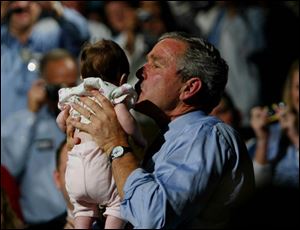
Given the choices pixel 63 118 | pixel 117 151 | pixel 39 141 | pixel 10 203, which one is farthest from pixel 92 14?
pixel 117 151

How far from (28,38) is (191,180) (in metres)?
3.00

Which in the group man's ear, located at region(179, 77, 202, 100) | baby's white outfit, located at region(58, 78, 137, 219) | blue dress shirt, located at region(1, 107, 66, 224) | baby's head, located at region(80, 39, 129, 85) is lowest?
blue dress shirt, located at region(1, 107, 66, 224)

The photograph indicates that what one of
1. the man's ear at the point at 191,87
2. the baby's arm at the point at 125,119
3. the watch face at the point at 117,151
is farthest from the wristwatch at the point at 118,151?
the man's ear at the point at 191,87

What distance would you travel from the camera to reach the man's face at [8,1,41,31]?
4996 mm

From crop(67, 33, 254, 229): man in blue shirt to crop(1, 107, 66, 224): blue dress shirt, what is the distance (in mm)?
2392

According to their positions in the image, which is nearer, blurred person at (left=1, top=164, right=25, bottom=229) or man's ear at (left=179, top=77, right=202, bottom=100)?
man's ear at (left=179, top=77, right=202, bottom=100)

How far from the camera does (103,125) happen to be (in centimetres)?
230

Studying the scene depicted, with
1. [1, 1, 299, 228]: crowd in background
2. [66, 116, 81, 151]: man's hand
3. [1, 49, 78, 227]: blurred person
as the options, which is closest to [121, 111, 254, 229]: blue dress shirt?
[66, 116, 81, 151]: man's hand

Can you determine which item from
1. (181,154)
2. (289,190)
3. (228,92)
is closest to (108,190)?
(181,154)

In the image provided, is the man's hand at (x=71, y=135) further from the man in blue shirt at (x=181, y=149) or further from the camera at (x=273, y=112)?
the camera at (x=273, y=112)

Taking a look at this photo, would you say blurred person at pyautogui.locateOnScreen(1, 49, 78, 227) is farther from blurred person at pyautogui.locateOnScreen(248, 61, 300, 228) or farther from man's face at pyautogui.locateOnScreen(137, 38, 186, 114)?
man's face at pyautogui.locateOnScreen(137, 38, 186, 114)

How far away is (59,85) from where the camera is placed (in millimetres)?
4820

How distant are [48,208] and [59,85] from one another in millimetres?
689

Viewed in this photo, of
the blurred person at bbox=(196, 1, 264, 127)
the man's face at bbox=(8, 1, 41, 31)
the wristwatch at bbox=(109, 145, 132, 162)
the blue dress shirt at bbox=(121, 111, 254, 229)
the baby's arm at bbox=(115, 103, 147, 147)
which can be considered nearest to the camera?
the blue dress shirt at bbox=(121, 111, 254, 229)
